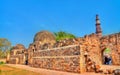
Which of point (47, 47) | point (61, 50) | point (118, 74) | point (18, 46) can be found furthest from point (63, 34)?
point (118, 74)

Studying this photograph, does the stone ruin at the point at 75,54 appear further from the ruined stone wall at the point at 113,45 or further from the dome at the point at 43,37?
the dome at the point at 43,37

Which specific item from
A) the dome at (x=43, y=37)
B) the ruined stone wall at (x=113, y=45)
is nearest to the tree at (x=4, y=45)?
the dome at (x=43, y=37)

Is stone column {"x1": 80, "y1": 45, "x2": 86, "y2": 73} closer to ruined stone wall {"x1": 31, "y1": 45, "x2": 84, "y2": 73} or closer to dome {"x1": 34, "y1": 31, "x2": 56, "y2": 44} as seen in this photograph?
ruined stone wall {"x1": 31, "y1": 45, "x2": 84, "y2": 73}

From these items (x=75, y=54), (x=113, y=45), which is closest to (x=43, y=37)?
(x=113, y=45)

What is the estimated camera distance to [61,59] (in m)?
12.8

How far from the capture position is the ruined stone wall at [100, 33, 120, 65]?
18.2 m

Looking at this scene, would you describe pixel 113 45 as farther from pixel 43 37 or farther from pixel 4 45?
pixel 4 45

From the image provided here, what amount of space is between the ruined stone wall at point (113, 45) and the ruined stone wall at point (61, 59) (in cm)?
779

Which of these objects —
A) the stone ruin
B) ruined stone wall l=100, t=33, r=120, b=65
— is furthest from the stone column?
ruined stone wall l=100, t=33, r=120, b=65

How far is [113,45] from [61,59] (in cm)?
864

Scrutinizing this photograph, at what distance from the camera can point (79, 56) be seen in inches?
422

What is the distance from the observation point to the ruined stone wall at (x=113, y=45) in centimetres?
1818

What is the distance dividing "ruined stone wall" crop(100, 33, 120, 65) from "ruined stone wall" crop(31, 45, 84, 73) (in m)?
7.79

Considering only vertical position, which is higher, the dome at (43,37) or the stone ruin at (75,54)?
the dome at (43,37)
